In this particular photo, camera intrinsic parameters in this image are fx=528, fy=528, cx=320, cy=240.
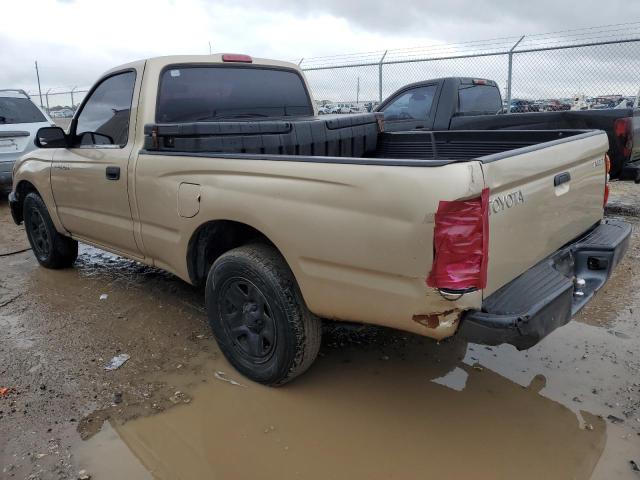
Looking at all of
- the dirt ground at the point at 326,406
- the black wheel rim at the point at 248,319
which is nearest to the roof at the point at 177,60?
the black wheel rim at the point at 248,319

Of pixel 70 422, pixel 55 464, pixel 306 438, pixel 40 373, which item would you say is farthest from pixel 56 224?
pixel 306 438

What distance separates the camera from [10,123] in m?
8.69

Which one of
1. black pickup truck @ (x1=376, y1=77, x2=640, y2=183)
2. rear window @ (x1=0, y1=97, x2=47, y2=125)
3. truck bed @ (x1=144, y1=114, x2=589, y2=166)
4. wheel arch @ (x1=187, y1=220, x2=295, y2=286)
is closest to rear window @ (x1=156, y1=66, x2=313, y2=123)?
truck bed @ (x1=144, y1=114, x2=589, y2=166)

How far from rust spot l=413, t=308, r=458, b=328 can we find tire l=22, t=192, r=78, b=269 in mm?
4101

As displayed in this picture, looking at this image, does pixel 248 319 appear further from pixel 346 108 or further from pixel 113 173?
pixel 346 108

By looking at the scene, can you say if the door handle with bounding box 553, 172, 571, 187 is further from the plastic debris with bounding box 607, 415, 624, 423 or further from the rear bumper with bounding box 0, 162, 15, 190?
the rear bumper with bounding box 0, 162, 15, 190

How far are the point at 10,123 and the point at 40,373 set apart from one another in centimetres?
686

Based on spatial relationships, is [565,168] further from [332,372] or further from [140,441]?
[140,441]

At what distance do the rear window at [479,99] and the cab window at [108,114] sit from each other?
4.87m

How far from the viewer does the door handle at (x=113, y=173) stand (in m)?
3.77

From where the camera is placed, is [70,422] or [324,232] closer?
[324,232]

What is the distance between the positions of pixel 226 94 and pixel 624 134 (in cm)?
495

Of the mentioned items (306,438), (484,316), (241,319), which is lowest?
(306,438)

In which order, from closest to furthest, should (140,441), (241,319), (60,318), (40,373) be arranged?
1. (140,441)
2. (241,319)
3. (40,373)
4. (60,318)
